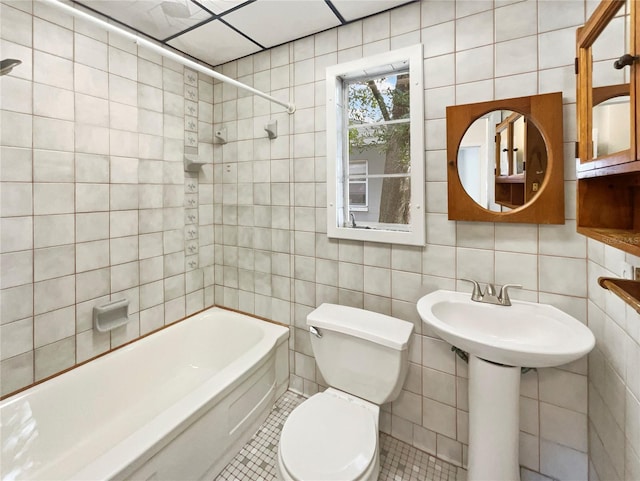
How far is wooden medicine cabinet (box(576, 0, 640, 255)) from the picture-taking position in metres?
0.68

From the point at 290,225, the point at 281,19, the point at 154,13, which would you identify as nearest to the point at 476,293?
the point at 290,225

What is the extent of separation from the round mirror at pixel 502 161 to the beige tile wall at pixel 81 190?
1.81m

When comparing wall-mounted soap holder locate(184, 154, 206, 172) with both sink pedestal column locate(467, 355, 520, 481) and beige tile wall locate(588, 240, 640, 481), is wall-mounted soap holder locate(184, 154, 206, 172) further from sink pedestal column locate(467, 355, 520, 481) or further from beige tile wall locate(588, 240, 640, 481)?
beige tile wall locate(588, 240, 640, 481)

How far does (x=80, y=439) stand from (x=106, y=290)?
74 centimetres

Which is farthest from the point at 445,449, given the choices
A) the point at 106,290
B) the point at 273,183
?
the point at 106,290

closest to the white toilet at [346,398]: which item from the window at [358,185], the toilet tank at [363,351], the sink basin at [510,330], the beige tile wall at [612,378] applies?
the toilet tank at [363,351]

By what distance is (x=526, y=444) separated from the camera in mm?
1430

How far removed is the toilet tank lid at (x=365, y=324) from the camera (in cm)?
140

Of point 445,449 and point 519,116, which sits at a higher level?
point 519,116

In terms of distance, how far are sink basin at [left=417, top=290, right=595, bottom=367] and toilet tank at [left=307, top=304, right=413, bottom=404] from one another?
0.75ft

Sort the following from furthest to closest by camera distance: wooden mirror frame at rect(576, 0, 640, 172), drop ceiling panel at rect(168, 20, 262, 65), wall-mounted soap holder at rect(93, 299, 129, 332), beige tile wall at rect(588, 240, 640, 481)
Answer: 1. drop ceiling panel at rect(168, 20, 262, 65)
2. wall-mounted soap holder at rect(93, 299, 129, 332)
3. beige tile wall at rect(588, 240, 640, 481)
4. wooden mirror frame at rect(576, 0, 640, 172)

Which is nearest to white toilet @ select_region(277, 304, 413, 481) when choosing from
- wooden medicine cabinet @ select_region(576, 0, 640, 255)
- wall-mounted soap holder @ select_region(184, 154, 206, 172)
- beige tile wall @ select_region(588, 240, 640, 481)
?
beige tile wall @ select_region(588, 240, 640, 481)

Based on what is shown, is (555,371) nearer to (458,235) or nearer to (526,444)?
(526,444)

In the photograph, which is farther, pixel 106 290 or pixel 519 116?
pixel 106 290
